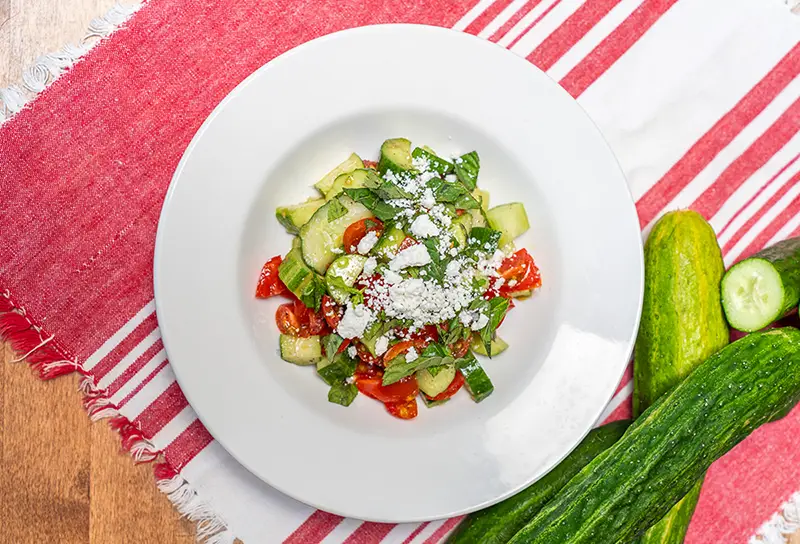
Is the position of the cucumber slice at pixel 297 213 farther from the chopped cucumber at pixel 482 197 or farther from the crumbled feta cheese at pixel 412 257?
the chopped cucumber at pixel 482 197

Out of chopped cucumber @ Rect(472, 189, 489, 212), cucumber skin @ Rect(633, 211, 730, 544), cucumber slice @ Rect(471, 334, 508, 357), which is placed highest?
cucumber skin @ Rect(633, 211, 730, 544)

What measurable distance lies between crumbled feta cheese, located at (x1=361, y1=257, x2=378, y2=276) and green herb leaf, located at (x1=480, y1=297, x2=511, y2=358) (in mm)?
450

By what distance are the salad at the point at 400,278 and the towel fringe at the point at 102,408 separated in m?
0.69

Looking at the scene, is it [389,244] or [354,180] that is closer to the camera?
[389,244]

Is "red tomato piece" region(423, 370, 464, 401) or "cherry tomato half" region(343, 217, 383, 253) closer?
"cherry tomato half" region(343, 217, 383, 253)

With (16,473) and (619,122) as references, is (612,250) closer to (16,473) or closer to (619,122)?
(619,122)

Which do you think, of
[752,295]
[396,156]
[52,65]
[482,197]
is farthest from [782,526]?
[52,65]

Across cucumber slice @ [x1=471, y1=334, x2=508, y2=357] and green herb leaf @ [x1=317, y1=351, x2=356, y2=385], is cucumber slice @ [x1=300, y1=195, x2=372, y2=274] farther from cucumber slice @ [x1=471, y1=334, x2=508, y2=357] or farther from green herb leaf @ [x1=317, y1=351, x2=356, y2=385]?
cucumber slice @ [x1=471, y1=334, x2=508, y2=357]

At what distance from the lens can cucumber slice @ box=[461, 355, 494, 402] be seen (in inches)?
103

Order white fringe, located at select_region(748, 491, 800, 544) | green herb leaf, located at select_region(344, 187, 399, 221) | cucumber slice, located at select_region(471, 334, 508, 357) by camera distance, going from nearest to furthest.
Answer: green herb leaf, located at select_region(344, 187, 399, 221), cucumber slice, located at select_region(471, 334, 508, 357), white fringe, located at select_region(748, 491, 800, 544)

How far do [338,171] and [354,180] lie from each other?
131 mm

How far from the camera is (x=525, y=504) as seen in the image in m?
2.70

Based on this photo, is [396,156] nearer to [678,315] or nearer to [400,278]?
[400,278]

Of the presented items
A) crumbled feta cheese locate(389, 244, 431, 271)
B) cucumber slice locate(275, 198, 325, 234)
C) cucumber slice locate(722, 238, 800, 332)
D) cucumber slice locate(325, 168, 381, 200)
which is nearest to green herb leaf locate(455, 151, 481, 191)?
cucumber slice locate(325, 168, 381, 200)
